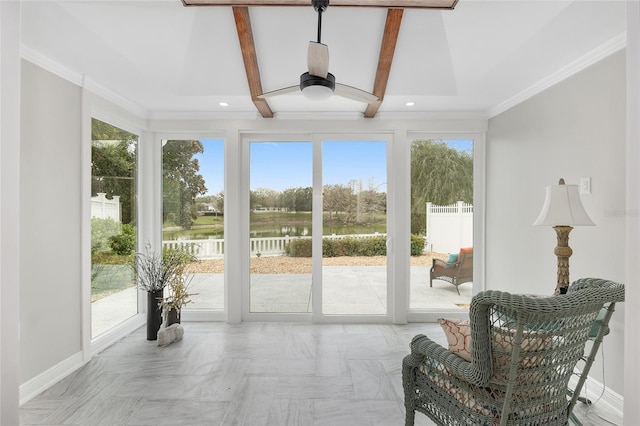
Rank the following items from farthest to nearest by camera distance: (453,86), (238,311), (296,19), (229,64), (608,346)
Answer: (238,311), (453,86), (229,64), (296,19), (608,346)

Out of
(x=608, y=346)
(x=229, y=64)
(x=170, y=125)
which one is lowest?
(x=608, y=346)

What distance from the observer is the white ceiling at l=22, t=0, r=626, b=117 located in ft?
7.19

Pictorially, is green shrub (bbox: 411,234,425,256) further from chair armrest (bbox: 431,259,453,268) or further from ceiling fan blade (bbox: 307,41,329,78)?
ceiling fan blade (bbox: 307,41,329,78)

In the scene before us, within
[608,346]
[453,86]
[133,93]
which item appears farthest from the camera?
[133,93]

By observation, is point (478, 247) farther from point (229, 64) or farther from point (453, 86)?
point (229, 64)

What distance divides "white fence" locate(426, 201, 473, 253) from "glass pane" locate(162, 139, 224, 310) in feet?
8.57

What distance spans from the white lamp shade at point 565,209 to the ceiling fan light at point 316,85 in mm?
1652

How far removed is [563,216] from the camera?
6.97 feet

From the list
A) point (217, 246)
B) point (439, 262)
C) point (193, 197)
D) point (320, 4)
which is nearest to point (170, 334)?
point (217, 246)

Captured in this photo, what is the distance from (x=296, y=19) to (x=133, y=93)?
1959mm

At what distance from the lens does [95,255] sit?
322 centimetres

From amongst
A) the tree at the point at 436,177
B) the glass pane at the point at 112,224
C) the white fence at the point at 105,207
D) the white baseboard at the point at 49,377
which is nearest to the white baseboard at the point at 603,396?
the tree at the point at 436,177

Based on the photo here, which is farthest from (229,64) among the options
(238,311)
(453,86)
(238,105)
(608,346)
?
(608,346)

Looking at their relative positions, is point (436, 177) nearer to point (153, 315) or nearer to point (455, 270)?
point (455, 270)
